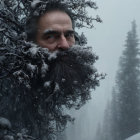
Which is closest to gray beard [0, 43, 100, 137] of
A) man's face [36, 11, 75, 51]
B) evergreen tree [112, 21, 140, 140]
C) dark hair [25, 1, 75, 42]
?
man's face [36, 11, 75, 51]

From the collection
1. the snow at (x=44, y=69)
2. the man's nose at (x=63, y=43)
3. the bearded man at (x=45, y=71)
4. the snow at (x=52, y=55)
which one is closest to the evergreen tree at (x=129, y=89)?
the bearded man at (x=45, y=71)

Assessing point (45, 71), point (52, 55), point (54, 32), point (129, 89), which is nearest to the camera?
point (45, 71)

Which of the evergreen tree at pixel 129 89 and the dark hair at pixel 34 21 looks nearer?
the dark hair at pixel 34 21

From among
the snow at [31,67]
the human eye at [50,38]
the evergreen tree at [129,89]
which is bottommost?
the snow at [31,67]

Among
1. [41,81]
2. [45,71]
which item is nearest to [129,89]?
[41,81]

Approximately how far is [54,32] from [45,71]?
0.82 m

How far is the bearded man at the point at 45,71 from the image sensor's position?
4.04 m

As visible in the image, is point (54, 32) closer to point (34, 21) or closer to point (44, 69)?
point (34, 21)

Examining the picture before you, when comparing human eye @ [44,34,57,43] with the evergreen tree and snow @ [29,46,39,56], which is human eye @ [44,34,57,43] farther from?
the evergreen tree

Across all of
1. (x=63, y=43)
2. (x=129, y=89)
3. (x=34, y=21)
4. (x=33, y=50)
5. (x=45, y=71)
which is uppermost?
(x=129, y=89)

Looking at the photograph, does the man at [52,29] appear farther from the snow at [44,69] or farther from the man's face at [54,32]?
the snow at [44,69]

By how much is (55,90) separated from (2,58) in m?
0.78

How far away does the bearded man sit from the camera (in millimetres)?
4043

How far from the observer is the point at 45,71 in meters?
3.96
